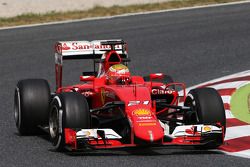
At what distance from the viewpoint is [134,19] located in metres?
22.4

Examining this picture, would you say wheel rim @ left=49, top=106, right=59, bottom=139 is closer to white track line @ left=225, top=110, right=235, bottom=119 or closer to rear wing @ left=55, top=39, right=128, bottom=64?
rear wing @ left=55, top=39, right=128, bottom=64

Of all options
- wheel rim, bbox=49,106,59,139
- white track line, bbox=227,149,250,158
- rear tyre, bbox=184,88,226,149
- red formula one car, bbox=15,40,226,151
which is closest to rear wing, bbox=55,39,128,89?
red formula one car, bbox=15,40,226,151

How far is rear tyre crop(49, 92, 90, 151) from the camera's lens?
391 inches

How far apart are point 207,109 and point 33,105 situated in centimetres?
226

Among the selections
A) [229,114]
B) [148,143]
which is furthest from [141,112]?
[229,114]

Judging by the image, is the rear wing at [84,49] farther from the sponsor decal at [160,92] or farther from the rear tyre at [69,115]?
the rear tyre at [69,115]

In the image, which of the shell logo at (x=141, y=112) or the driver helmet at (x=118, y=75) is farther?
the driver helmet at (x=118, y=75)

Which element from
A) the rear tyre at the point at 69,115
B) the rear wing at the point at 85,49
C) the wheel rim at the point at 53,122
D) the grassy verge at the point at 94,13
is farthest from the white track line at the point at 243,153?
the grassy verge at the point at 94,13

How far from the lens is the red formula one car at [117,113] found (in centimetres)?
984

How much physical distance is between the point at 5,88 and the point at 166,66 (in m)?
3.42

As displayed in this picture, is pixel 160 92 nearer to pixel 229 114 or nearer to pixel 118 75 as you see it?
pixel 118 75

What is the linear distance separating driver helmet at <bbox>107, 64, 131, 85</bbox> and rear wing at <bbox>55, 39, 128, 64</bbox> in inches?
39.2

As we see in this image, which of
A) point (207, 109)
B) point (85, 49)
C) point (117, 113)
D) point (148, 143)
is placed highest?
point (85, 49)

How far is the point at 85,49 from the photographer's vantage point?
1247 centimetres
